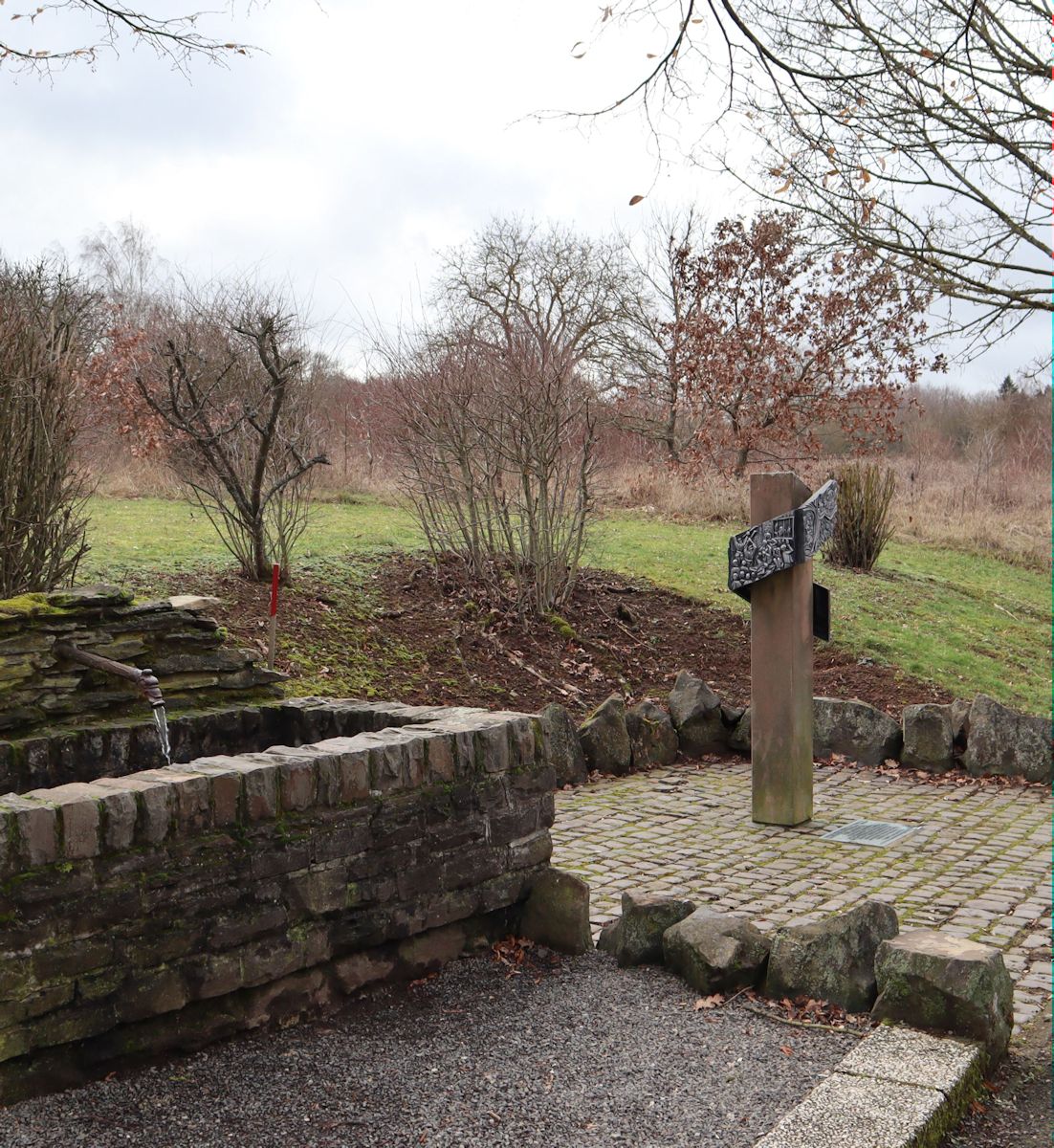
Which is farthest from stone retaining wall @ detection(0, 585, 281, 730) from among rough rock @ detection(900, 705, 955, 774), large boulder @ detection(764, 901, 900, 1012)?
rough rock @ detection(900, 705, 955, 774)

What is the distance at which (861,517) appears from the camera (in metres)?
18.0

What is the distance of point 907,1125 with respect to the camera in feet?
10.7

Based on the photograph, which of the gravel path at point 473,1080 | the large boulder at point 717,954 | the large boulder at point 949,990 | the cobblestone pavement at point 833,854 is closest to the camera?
the gravel path at point 473,1080

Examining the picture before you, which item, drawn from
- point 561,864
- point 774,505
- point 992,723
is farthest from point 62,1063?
point 992,723

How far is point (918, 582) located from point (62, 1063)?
52.6 feet

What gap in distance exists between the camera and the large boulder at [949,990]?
12.8 feet

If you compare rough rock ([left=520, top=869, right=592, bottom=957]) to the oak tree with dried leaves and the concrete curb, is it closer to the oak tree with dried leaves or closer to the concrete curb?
the concrete curb

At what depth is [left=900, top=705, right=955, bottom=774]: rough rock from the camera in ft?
30.4

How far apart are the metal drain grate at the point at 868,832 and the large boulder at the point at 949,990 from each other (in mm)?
3129

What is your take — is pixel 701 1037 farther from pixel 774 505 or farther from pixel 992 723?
pixel 992 723

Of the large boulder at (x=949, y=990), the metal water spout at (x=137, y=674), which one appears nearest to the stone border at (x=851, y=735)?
the metal water spout at (x=137, y=674)

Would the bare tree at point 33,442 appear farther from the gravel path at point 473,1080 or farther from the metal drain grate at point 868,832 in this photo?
the metal drain grate at point 868,832

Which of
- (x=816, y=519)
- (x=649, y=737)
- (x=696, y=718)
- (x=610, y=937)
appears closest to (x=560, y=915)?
(x=610, y=937)

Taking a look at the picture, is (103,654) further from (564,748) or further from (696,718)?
(696,718)
